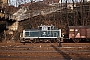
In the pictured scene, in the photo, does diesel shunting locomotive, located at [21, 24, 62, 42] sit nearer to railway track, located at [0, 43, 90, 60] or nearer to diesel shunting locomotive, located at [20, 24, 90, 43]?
diesel shunting locomotive, located at [20, 24, 90, 43]

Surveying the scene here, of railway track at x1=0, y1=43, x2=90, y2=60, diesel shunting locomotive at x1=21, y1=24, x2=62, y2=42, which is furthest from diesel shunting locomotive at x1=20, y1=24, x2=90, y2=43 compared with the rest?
railway track at x1=0, y1=43, x2=90, y2=60

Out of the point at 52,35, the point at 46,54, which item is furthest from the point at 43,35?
the point at 46,54

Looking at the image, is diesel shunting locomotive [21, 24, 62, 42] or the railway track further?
diesel shunting locomotive [21, 24, 62, 42]

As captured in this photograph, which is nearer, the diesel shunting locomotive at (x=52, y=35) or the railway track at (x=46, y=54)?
the railway track at (x=46, y=54)

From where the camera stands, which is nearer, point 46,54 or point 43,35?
point 46,54

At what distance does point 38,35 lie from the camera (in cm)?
3434

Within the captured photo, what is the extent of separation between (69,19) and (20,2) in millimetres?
20158

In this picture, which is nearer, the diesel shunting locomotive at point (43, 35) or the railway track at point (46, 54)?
the railway track at point (46, 54)

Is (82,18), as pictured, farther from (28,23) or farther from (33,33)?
(33,33)

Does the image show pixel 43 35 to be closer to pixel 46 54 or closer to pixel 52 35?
pixel 52 35

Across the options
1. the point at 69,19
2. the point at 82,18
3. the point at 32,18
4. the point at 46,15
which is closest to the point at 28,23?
the point at 32,18

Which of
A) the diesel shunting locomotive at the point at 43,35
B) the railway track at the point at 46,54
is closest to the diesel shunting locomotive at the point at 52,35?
the diesel shunting locomotive at the point at 43,35

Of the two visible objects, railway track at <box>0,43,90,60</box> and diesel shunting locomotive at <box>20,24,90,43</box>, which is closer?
railway track at <box>0,43,90,60</box>

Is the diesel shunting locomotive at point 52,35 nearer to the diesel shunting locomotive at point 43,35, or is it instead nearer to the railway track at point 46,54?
the diesel shunting locomotive at point 43,35
